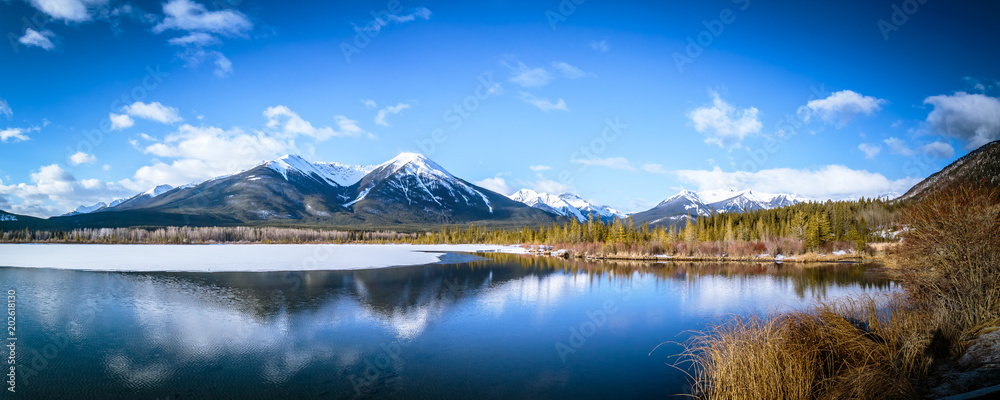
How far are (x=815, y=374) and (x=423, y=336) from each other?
1073 cm

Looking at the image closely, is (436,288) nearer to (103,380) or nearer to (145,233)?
(103,380)

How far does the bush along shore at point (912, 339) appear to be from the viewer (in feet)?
23.6

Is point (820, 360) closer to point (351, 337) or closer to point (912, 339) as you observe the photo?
point (912, 339)

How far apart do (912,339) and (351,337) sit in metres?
13.9

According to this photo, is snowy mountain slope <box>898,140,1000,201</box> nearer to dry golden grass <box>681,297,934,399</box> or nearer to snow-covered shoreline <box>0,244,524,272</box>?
snow-covered shoreline <box>0,244,524,272</box>

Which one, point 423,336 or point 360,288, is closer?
point 423,336

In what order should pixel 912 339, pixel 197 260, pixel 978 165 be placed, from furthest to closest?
pixel 978 165 < pixel 197 260 < pixel 912 339

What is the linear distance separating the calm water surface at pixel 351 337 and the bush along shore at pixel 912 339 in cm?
277

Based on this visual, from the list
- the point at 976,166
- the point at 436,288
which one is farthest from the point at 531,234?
the point at 976,166

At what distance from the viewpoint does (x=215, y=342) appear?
13367 mm

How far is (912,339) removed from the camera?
8352mm

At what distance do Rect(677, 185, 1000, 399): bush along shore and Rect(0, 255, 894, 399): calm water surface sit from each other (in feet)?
9.08

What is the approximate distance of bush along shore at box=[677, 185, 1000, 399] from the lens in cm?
719

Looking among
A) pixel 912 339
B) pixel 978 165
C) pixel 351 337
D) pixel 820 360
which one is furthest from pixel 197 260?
pixel 978 165
